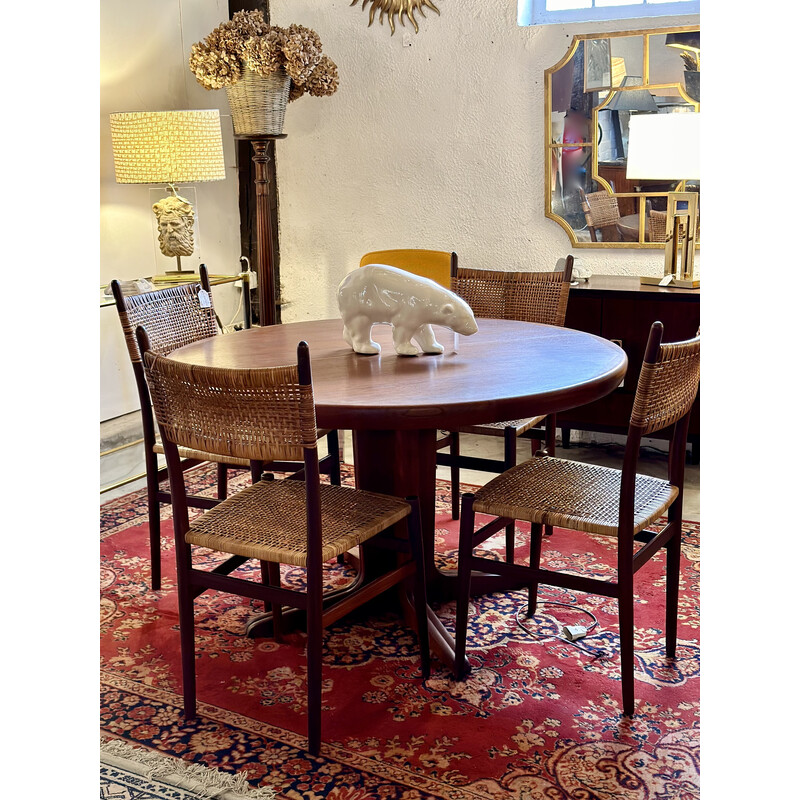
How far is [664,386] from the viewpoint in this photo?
2.07 m

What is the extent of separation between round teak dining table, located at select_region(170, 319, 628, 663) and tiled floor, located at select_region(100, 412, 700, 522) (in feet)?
3.91

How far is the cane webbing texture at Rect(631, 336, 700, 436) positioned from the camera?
2018mm

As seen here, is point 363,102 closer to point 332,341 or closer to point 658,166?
point 658,166

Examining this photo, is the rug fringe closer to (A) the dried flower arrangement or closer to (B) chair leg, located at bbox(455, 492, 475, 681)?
(B) chair leg, located at bbox(455, 492, 475, 681)

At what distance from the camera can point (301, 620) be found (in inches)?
105

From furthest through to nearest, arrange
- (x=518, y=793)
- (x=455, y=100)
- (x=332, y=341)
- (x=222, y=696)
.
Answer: (x=455, y=100)
(x=332, y=341)
(x=222, y=696)
(x=518, y=793)

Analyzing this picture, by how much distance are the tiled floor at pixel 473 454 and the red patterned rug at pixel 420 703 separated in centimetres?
98

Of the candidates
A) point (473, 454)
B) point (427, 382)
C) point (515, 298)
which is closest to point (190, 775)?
point (427, 382)

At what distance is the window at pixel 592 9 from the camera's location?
13.0 feet

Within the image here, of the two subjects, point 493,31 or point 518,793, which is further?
point 493,31

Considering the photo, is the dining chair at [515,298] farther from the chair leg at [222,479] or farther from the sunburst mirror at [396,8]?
the sunburst mirror at [396,8]

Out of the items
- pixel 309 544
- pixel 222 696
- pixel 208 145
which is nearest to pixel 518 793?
pixel 309 544

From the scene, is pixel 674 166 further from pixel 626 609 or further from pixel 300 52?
pixel 626 609

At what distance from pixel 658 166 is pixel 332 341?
167 cm
